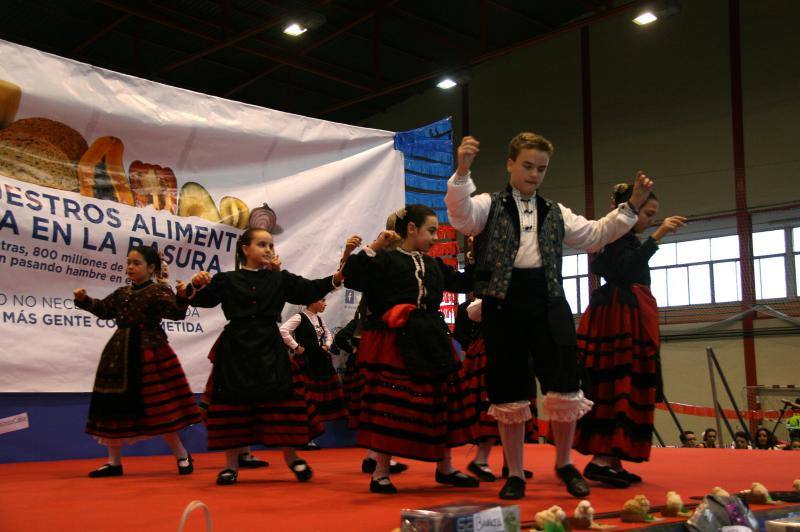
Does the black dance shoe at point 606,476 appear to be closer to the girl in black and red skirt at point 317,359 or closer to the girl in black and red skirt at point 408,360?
the girl in black and red skirt at point 408,360

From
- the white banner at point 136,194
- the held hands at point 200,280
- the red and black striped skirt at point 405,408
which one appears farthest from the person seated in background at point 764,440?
the held hands at point 200,280

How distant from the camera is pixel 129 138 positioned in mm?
5695

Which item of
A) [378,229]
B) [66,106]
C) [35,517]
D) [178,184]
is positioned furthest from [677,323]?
[35,517]

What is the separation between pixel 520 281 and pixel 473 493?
92 centimetres

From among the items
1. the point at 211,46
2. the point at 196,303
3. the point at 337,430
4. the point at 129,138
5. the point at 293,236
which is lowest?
the point at 337,430

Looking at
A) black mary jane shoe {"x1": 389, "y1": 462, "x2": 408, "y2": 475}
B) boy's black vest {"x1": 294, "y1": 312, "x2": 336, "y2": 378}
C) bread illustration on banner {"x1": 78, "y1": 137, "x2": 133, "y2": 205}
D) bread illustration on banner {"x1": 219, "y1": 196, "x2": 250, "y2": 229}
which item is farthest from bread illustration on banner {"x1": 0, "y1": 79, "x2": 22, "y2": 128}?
black mary jane shoe {"x1": 389, "y1": 462, "x2": 408, "y2": 475}

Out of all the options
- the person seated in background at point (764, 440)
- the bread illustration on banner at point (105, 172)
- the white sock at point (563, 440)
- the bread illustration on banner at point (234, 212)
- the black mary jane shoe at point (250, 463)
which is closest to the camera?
the white sock at point (563, 440)

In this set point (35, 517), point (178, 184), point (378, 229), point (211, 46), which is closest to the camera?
point (35, 517)

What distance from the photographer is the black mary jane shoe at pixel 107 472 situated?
4.32 meters

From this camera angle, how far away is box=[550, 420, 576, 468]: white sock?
3340 millimetres

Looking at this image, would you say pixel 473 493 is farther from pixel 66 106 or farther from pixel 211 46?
pixel 211 46

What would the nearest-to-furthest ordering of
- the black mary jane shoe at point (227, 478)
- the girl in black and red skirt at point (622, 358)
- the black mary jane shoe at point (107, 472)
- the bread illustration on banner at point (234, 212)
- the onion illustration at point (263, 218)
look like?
the girl in black and red skirt at point (622, 358), the black mary jane shoe at point (227, 478), the black mary jane shoe at point (107, 472), the bread illustration on banner at point (234, 212), the onion illustration at point (263, 218)

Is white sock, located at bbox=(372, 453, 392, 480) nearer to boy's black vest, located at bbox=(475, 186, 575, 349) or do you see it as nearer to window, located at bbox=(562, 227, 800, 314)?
boy's black vest, located at bbox=(475, 186, 575, 349)

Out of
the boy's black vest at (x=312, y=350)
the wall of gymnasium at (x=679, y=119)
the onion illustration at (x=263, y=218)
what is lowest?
the boy's black vest at (x=312, y=350)
